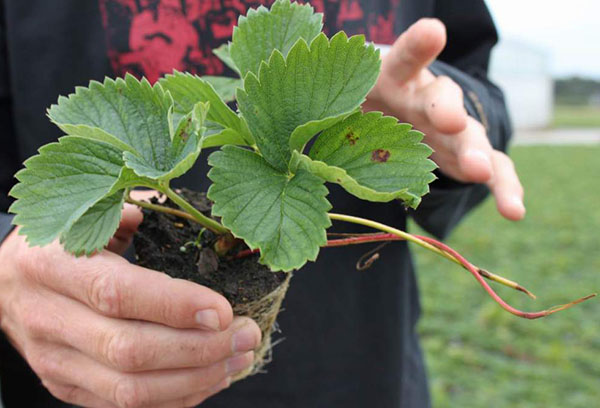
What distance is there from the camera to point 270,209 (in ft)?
1.28

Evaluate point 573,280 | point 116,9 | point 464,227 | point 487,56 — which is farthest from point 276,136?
point 464,227

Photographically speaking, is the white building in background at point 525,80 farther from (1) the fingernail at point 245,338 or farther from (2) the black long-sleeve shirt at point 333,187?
(1) the fingernail at point 245,338

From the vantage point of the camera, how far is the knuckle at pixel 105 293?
1.62 feet

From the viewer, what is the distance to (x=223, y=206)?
0.38 meters

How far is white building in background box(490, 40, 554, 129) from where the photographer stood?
15586mm

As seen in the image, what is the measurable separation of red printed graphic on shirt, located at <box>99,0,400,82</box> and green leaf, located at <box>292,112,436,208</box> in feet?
1.87

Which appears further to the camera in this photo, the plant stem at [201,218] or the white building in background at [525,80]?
the white building in background at [525,80]

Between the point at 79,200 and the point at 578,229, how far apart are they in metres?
3.99

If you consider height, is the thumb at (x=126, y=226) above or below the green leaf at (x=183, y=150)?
below

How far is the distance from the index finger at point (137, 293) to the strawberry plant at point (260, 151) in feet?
0.21

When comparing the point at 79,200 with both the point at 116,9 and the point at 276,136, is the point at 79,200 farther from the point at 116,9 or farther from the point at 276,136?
the point at 116,9

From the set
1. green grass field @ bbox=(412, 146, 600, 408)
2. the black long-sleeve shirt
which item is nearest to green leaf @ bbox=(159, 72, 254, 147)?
the black long-sleeve shirt

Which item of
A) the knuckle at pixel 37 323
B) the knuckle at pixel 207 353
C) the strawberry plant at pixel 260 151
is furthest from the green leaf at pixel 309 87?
the knuckle at pixel 37 323

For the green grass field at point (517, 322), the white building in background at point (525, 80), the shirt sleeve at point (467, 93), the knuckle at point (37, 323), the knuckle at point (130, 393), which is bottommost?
the white building in background at point (525, 80)
